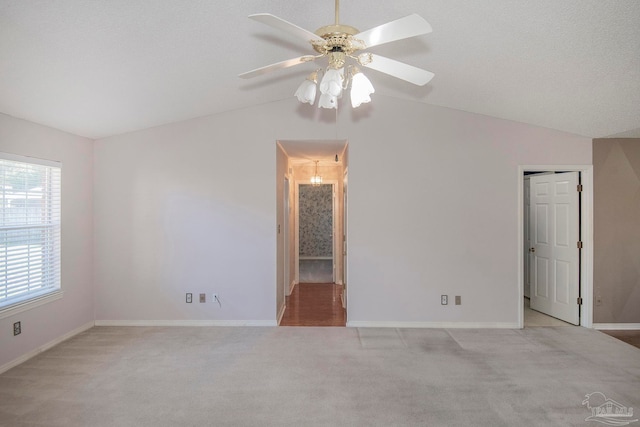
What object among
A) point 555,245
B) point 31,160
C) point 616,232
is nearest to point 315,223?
point 555,245

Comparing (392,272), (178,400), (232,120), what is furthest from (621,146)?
(178,400)

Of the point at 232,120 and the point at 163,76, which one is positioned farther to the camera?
the point at 232,120

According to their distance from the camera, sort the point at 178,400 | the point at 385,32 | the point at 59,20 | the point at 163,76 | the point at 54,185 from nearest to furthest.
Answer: the point at 385,32
the point at 59,20
the point at 178,400
the point at 163,76
the point at 54,185

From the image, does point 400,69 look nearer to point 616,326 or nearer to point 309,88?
point 309,88

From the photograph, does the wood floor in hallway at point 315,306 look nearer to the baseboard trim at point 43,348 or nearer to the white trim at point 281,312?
the white trim at point 281,312

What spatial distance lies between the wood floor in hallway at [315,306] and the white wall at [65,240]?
236 cm

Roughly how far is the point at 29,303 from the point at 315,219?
6.62 metres

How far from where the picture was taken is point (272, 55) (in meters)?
3.19

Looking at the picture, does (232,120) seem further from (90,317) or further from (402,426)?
(402,426)

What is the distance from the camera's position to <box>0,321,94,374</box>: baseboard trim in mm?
3313

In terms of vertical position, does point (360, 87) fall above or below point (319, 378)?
above

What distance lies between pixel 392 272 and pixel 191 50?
3.16 meters

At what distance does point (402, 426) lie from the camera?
8.02 feet

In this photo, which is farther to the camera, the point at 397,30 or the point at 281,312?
the point at 281,312
